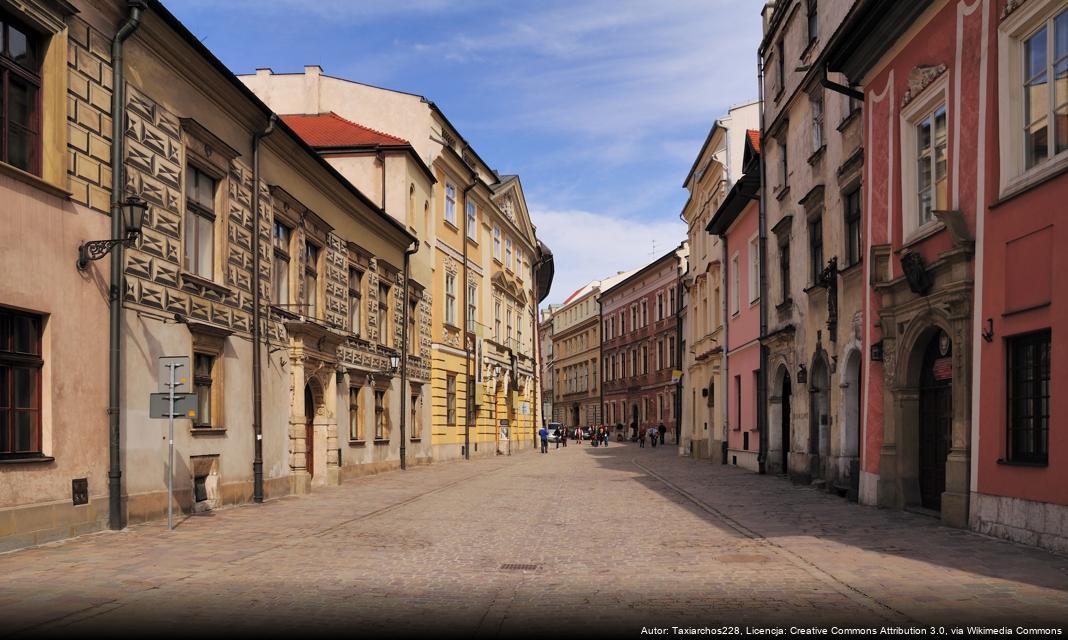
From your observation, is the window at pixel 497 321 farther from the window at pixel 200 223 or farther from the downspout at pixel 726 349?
the window at pixel 200 223

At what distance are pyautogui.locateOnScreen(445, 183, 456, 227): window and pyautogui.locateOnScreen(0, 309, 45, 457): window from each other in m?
27.2

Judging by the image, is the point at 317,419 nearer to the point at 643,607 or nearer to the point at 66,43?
the point at 66,43

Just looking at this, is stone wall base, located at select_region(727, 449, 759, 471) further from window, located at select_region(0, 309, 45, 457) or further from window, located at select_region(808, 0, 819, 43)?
window, located at select_region(0, 309, 45, 457)

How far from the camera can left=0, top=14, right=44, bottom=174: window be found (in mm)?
12414

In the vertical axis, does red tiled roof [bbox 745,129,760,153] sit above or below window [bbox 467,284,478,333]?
above

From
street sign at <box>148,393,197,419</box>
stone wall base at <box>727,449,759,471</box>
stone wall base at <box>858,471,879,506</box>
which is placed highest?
street sign at <box>148,393,197,419</box>

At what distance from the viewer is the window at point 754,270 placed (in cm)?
3077

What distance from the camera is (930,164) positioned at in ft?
52.9

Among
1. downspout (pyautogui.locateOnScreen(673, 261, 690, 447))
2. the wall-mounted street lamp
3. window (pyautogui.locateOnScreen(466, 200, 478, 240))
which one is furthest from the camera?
downspout (pyautogui.locateOnScreen(673, 261, 690, 447))

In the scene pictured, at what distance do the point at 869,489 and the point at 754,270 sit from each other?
14.0m

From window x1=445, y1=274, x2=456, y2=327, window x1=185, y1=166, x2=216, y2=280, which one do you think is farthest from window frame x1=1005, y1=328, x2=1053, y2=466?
window x1=445, y1=274, x2=456, y2=327

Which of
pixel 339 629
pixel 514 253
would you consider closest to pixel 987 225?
pixel 339 629

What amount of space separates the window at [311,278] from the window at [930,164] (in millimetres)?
13332

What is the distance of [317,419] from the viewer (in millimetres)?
24203
